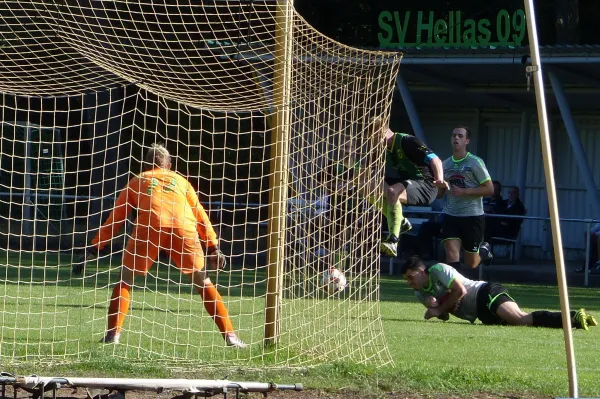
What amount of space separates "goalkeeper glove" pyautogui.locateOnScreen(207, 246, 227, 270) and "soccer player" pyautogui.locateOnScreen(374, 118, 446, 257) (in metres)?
2.03

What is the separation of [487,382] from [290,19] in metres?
2.97

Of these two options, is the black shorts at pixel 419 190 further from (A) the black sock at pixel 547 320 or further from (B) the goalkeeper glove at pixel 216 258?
(B) the goalkeeper glove at pixel 216 258

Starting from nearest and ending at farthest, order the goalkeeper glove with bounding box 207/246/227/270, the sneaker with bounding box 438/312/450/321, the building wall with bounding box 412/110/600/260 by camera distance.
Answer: the goalkeeper glove with bounding box 207/246/227/270, the sneaker with bounding box 438/312/450/321, the building wall with bounding box 412/110/600/260

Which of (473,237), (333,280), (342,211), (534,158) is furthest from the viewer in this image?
(534,158)

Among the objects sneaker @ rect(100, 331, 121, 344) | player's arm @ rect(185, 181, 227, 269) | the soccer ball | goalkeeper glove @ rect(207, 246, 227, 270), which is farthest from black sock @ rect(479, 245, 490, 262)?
sneaker @ rect(100, 331, 121, 344)

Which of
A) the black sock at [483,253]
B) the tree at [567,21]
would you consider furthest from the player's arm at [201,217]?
the tree at [567,21]

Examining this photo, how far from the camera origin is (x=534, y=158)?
2506 cm

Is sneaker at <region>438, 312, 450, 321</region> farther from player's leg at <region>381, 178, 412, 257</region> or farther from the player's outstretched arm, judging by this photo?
the player's outstretched arm

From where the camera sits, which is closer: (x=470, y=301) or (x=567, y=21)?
(x=470, y=301)

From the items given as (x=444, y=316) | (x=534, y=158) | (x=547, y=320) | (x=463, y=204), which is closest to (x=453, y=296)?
(x=444, y=316)

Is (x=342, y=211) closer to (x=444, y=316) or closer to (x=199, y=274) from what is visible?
(x=199, y=274)

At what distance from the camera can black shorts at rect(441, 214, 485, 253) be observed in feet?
45.6

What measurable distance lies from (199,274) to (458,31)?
1382cm

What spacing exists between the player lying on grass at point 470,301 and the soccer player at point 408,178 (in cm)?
86
